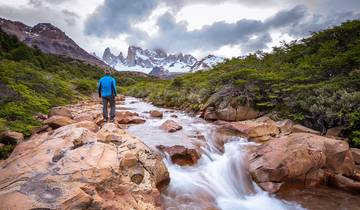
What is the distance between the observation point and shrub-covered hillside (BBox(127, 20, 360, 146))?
33.1 feet

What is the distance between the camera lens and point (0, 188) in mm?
4137

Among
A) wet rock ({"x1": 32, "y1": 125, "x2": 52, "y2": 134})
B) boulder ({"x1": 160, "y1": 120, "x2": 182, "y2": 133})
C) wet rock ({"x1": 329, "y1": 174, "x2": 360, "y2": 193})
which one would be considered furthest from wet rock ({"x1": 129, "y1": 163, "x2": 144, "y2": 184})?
boulder ({"x1": 160, "y1": 120, "x2": 182, "y2": 133})

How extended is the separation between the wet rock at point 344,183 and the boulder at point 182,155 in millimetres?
4052

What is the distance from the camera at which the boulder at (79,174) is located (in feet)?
13.0

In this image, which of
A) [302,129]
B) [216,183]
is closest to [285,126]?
[302,129]

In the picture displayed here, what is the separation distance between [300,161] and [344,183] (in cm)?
130

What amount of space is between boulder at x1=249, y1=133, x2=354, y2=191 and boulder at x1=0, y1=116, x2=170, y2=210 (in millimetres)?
3148

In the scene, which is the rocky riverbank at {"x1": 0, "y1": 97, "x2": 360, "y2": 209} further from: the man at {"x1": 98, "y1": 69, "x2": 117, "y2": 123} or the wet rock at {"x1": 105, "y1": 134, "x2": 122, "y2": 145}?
the man at {"x1": 98, "y1": 69, "x2": 117, "y2": 123}

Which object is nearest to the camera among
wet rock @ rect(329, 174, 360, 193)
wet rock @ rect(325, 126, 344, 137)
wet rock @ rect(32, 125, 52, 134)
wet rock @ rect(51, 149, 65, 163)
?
wet rock @ rect(51, 149, 65, 163)

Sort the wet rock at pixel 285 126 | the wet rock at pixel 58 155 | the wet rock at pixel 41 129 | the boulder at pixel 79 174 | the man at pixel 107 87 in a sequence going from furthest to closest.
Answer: the wet rock at pixel 285 126, the man at pixel 107 87, the wet rock at pixel 41 129, the wet rock at pixel 58 155, the boulder at pixel 79 174

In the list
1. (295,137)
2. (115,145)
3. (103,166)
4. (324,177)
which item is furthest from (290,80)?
(103,166)

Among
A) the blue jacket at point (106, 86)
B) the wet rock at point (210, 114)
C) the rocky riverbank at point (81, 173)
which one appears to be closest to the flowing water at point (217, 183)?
the rocky riverbank at point (81, 173)

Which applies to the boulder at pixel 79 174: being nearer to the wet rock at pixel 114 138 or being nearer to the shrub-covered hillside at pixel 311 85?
the wet rock at pixel 114 138

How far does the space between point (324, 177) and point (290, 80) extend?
6640 millimetres
